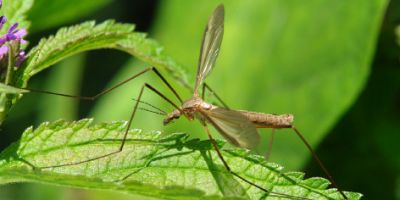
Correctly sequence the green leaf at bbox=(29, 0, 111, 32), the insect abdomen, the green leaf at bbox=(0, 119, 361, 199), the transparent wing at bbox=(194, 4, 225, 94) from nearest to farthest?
the green leaf at bbox=(0, 119, 361, 199) < the insect abdomen < the transparent wing at bbox=(194, 4, 225, 94) < the green leaf at bbox=(29, 0, 111, 32)

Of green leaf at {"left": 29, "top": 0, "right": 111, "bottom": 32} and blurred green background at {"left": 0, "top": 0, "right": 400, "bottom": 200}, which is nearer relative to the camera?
green leaf at {"left": 29, "top": 0, "right": 111, "bottom": 32}

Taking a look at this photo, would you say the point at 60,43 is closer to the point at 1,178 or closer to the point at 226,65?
the point at 1,178

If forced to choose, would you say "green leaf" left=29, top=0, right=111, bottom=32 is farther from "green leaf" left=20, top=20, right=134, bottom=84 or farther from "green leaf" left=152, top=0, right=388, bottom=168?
"green leaf" left=152, top=0, right=388, bottom=168

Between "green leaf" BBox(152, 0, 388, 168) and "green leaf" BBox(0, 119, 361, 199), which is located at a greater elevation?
"green leaf" BBox(152, 0, 388, 168)

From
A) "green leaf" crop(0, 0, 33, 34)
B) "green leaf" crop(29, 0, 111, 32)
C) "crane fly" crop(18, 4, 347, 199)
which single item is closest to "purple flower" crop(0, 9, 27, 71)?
"crane fly" crop(18, 4, 347, 199)

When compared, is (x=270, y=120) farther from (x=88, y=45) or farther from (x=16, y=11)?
(x=16, y=11)

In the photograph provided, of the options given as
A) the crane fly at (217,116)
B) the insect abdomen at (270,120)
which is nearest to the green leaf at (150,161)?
the crane fly at (217,116)

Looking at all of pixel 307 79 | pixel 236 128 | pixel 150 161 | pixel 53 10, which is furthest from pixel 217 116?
pixel 307 79
